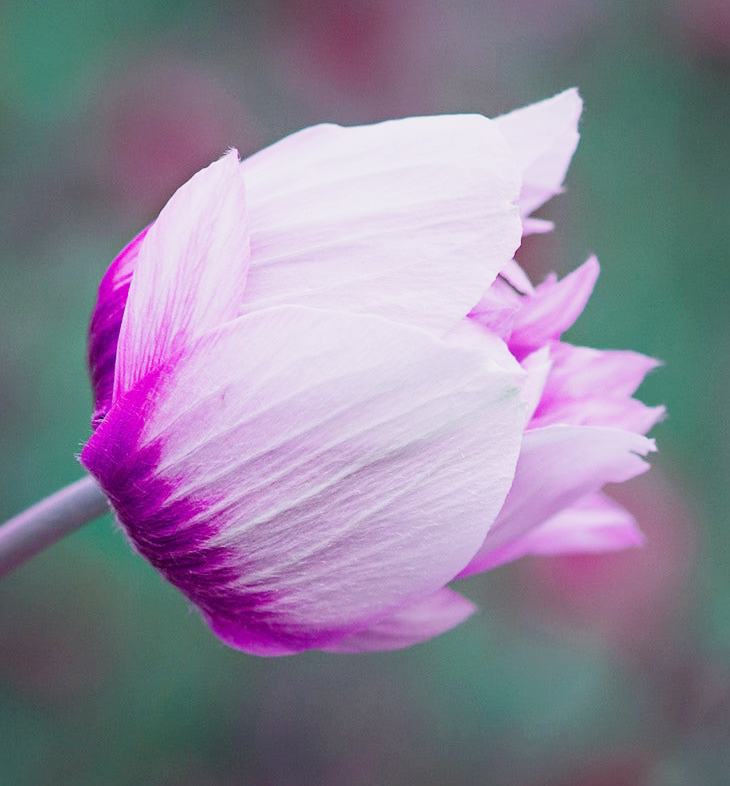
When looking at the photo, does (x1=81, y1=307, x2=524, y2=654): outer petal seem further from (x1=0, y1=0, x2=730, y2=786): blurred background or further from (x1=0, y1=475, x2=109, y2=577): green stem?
(x1=0, y1=0, x2=730, y2=786): blurred background

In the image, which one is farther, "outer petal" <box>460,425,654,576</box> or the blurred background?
the blurred background

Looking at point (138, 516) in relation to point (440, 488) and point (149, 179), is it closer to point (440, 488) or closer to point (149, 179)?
point (440, 488)

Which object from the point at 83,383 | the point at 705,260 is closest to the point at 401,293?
the point at 83,383

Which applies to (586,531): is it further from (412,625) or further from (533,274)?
(533,274)

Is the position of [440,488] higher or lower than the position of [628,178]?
lower

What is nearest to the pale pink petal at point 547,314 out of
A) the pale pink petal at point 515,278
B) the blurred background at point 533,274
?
the pale pink petal at point 515,278

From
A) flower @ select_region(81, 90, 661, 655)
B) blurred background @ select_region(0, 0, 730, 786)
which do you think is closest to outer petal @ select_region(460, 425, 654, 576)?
flower @ select_region(81, 90, 661, 655)

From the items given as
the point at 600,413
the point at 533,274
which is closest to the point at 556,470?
the point at 600,413
